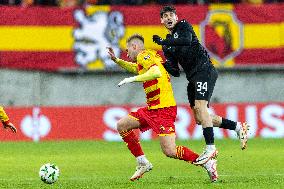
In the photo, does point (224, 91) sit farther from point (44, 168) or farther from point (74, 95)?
point (44, 168)

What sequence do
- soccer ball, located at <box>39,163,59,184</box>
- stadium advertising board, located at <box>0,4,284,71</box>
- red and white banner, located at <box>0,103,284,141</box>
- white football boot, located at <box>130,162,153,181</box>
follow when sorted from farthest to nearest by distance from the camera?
stadium advertising board, located at <box>0,4,284,71</box> → red and white banner, located at <box>0,103,284,141</box> → white football boot, located at <box>130,162,153,181</box> → soccer ball, located at <box>39,163,59,184</box>

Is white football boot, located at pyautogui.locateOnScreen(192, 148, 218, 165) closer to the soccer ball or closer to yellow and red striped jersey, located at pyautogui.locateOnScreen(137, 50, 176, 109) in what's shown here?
yellow and red striped jersey, located at pyautogui.locateOnScreen(137, 50, 176, 109)

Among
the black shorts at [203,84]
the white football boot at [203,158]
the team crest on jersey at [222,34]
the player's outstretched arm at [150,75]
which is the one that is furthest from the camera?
the team crest on jersey at [222,34]

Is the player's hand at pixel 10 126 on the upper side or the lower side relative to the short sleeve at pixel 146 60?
lower

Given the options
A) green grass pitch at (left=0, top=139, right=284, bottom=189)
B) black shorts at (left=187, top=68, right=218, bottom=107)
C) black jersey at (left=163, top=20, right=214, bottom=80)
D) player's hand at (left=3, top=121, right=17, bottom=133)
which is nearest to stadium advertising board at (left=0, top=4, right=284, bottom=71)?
green grass pitch at (left=0, top=139, right=284, bottom=189)

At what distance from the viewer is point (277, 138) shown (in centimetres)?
2044

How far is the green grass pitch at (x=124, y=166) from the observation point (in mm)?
11656

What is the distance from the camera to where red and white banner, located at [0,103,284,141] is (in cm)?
2059

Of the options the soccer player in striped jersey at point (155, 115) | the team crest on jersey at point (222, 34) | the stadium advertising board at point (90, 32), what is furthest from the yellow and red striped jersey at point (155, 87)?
the team crest on jersey at point (222, 34)

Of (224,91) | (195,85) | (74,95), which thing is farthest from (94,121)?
(195,85)

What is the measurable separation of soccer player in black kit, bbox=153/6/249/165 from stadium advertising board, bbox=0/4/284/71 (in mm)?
8536

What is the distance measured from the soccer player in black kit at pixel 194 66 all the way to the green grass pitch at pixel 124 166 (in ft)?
2.13

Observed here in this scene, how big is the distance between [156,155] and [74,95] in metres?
5.30

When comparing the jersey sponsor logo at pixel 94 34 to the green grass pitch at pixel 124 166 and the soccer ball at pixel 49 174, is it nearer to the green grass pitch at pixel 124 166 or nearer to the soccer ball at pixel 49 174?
the green grass pitch at pixel 124 166
